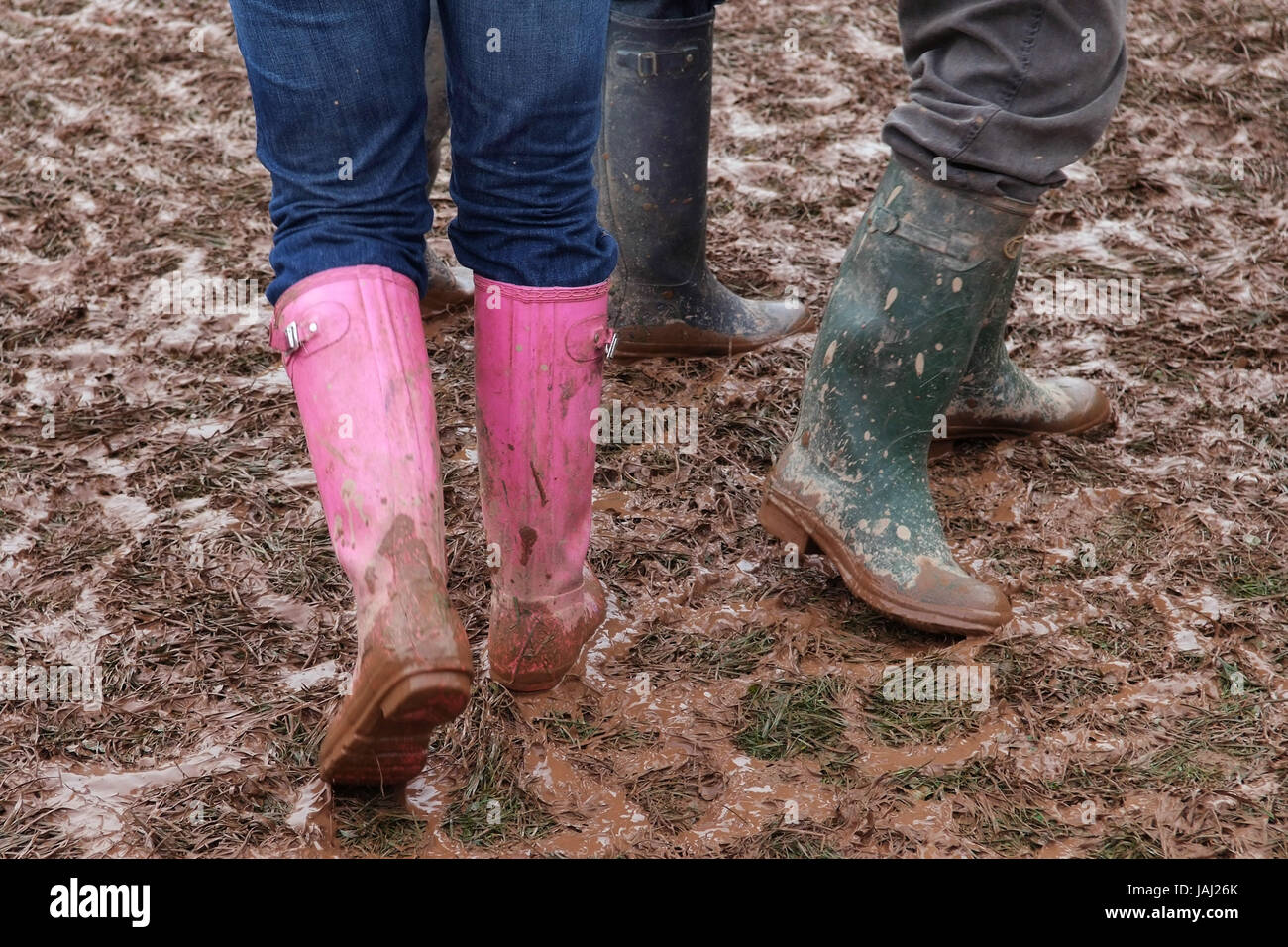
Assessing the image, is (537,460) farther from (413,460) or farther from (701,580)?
(701,580)

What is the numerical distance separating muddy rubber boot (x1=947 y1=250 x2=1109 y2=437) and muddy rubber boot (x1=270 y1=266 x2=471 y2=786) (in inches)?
44.0

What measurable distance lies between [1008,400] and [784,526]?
0.55m

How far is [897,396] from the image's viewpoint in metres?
1.79

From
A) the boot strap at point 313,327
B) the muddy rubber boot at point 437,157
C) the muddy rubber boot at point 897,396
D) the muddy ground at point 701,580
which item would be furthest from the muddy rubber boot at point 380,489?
the muddy rubber boot at point 437,157

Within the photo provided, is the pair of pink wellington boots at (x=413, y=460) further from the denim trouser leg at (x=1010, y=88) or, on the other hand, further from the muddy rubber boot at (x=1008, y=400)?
the muddy rubber boot at (x=1008, y=400)

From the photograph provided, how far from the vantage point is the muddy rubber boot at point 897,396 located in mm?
1711

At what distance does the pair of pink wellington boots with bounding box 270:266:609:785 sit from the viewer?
1263 millimetres

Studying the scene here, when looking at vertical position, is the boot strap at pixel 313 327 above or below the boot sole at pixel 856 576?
above

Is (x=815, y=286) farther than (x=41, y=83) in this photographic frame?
No

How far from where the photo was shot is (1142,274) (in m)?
2.76

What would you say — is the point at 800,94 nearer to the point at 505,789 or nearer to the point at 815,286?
the point at 815,286

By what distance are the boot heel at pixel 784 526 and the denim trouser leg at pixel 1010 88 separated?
0.54m

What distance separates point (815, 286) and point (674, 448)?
27.1 inches

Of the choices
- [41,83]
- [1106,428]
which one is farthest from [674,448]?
[41,83]
